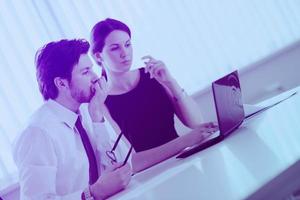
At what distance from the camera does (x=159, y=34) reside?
8.09 feet

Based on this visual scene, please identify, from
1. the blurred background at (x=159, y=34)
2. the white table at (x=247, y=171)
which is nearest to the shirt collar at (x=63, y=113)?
the blurred background at (x=159, y=34)

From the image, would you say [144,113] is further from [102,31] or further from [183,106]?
[102,31]

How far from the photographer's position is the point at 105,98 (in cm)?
210

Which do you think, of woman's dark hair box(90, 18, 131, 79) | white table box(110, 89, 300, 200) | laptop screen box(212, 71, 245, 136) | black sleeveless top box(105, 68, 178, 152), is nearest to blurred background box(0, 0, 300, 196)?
woman's dark hair box(90, 18, 131, 79)

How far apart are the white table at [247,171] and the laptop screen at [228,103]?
12 centimetres

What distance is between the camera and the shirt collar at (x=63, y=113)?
1.87 m

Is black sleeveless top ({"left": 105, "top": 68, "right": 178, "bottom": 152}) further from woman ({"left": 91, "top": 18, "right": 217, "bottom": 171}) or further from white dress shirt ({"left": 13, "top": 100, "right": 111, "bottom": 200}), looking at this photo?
white dress shirt ({"left": 13, "top": 100, "right": 111, "bottom": 200})

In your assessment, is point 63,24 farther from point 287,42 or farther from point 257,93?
point 287,42

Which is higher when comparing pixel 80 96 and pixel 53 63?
pixel 53 63

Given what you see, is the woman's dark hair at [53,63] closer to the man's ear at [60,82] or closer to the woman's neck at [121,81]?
the man's ear at [60,82]

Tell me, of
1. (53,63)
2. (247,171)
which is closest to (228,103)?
(247,171)

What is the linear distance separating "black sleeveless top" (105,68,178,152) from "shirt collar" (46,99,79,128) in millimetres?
251

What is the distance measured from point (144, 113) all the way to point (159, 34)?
22.1 inches

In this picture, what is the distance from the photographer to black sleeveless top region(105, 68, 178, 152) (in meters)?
2.13
